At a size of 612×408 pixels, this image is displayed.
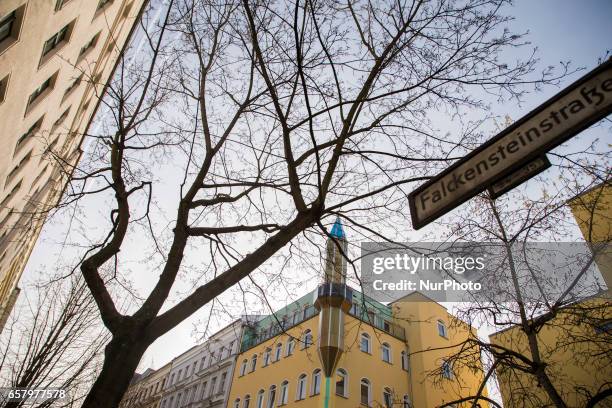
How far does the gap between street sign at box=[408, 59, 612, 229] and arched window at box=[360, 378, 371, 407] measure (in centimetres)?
2296

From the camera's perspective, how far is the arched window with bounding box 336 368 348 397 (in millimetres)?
21656

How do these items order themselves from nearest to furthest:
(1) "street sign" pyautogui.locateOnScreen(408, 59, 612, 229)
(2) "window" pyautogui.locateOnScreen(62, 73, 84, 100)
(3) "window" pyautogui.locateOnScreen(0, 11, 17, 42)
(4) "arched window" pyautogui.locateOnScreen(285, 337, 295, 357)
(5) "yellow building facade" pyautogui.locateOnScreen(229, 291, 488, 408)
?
(1) "street sign" pyautogui.locateOnScreen(408, 59, 612, 229) → (3) "window" pyautogui.locateOnScreen(0, 11, 17, 42) → (2) "window" pyautogui.locateOnScreen(62, 73, 84, 100) → (5) "yellow building facade" pyautogui.locateOnScreen(229, 291, 488, 408) → (4) "arched window" pyautogui.locateOnScreen(285, 337, 295, 357)

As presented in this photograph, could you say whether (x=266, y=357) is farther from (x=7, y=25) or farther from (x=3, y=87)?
(x=7, y=25)

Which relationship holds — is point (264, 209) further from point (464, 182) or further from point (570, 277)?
point (570, 277)

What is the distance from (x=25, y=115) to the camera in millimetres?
9656

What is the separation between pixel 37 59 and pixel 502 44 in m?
9.93

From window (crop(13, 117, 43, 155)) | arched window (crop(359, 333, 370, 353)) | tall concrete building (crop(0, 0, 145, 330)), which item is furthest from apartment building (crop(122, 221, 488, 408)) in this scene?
window (crop(13, 117, 43, 155))

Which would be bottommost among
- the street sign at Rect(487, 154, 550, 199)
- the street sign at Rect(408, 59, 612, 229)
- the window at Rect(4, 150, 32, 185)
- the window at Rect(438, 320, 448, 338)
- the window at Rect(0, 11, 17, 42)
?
the street sign at Rect(487, 154, 550, 199)

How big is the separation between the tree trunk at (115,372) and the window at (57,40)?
9278 millimetres

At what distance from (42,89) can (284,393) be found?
2148 cm

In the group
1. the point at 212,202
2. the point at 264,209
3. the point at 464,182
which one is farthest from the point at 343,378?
the point at 464,182

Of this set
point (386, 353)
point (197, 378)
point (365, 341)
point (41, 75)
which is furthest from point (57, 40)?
point (197, 378)

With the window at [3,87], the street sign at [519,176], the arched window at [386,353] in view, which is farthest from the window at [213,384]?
the street sign at [519,176]

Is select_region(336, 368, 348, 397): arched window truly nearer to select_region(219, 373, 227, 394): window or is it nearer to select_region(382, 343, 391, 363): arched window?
select_region(382, 343, 391, 363): arched window
